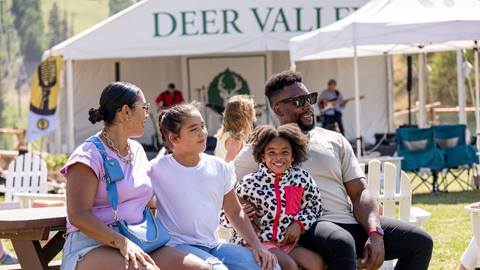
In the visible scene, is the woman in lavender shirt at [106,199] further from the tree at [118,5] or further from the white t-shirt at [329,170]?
the tree at [118,5]

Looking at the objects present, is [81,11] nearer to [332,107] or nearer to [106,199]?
[332,107]

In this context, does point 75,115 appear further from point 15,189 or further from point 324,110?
point 15,189

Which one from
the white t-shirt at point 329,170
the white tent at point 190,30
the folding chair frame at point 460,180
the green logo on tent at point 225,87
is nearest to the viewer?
the white t-shirt at point 329,170

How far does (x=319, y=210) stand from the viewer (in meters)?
5.29

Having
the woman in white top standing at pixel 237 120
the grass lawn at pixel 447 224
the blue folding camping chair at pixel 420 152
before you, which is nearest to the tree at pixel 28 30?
the grass lawn at pixel 447 224

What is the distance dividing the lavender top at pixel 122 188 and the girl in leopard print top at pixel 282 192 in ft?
2.11

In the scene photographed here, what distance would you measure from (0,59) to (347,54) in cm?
3128

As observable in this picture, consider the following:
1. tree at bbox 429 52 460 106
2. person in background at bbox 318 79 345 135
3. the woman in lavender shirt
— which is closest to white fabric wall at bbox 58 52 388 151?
person in background at bbox 318 79 345 135

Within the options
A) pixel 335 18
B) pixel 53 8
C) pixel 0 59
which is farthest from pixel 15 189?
pixel 53 8

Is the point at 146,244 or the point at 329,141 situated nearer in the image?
the point at 146,244

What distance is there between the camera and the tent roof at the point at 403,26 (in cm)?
1178

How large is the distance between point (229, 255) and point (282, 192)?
479 mm

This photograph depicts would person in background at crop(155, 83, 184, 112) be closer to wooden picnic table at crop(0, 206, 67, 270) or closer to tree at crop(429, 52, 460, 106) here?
tree at crop(429, 52, 460, 106)

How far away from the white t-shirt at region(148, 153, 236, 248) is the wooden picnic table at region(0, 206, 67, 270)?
491 millimetres
